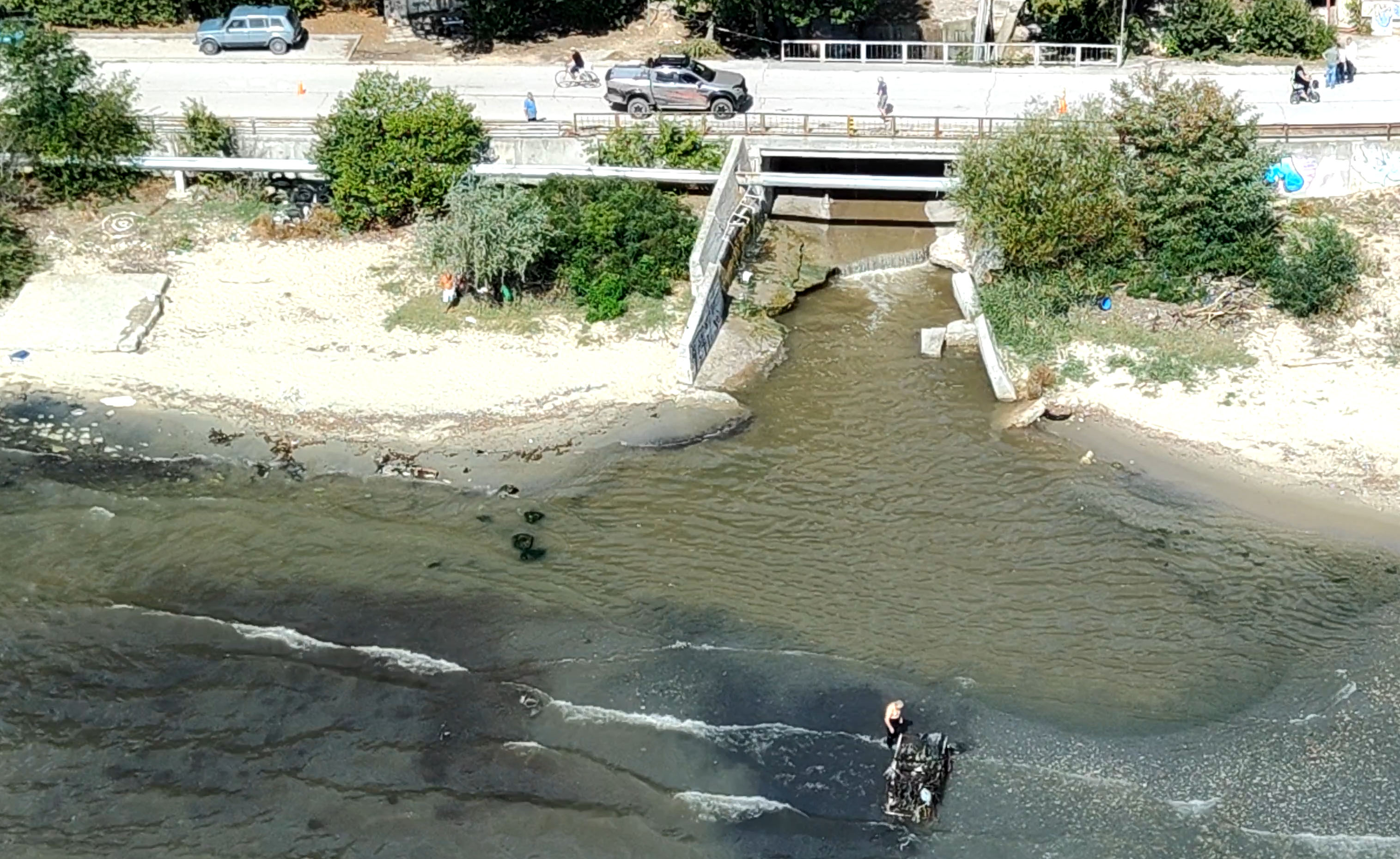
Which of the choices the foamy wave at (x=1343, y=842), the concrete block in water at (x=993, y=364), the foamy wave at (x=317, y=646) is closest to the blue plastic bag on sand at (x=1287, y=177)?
the concrete block in water at (x=993, y=364)

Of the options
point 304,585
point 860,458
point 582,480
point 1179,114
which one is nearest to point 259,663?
point 304,585

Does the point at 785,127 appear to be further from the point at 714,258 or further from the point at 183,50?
the point at 183,50

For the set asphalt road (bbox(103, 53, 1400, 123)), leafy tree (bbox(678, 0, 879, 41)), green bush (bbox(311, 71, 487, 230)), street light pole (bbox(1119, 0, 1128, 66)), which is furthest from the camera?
street light pole (bbox(1119, 0, 1128, 66))

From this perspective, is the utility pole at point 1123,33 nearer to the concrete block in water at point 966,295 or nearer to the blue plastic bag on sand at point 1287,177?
the blue plastic bag on sand at point 1287,177

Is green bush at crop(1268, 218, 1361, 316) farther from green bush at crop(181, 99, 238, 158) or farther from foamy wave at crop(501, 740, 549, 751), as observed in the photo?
green bush at crop(181, 99, 238, 158)

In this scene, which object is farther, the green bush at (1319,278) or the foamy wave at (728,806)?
the green bush at (1319,278)

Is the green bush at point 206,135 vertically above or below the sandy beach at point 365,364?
above

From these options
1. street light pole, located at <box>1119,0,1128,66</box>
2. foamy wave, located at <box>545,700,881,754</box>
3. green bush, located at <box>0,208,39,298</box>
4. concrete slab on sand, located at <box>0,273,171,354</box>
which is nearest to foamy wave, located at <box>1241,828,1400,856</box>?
foamy wave, located at <box>545,700,881,754</box>
